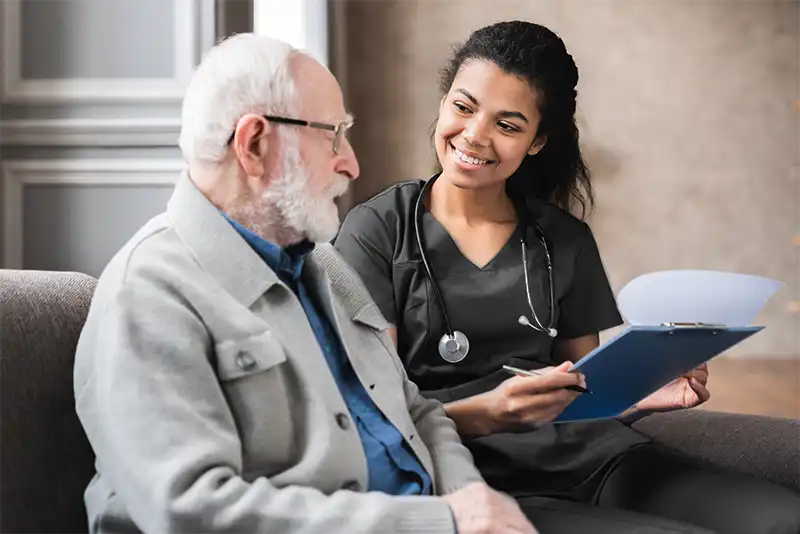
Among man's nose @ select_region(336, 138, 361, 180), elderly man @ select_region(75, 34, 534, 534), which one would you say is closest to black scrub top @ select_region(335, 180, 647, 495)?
elderly man @ select_region(75, 34, 534, 534)

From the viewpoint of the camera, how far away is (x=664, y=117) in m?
5.83

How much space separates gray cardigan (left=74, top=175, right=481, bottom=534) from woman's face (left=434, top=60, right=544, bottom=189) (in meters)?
0.56

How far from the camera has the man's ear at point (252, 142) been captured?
46.6 inches

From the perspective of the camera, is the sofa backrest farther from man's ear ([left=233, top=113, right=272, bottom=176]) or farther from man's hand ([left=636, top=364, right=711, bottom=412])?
man's hand ([left=636, top=364, right=711, bottom=412])

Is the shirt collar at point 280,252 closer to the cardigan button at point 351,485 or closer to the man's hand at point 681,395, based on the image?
the cardigan button at point 351,485

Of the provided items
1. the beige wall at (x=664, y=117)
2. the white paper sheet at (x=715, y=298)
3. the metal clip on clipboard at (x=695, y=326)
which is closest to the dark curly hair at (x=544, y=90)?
the white paper sheet at (x=715, y=298)

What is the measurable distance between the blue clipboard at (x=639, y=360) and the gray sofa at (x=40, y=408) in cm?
67

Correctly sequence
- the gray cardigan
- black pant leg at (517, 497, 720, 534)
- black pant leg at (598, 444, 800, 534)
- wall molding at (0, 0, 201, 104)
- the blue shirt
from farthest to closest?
wall molding at (0, 0, 201, 104) < black pant leg at (598, 444, 800, 534) < black pant leg at (517, 497, 720, 534) < the blue shirt < the gray cardigan

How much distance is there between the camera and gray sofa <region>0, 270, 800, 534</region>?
120 centimetres

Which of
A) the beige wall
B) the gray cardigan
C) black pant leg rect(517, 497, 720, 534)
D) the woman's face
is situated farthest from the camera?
the beige wall

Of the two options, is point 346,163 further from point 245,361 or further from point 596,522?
point 596,522

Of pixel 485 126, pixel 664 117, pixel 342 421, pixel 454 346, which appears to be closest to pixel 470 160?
pixel 485 126

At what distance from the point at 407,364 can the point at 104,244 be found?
4.38ft

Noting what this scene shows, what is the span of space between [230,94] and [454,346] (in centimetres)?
63
